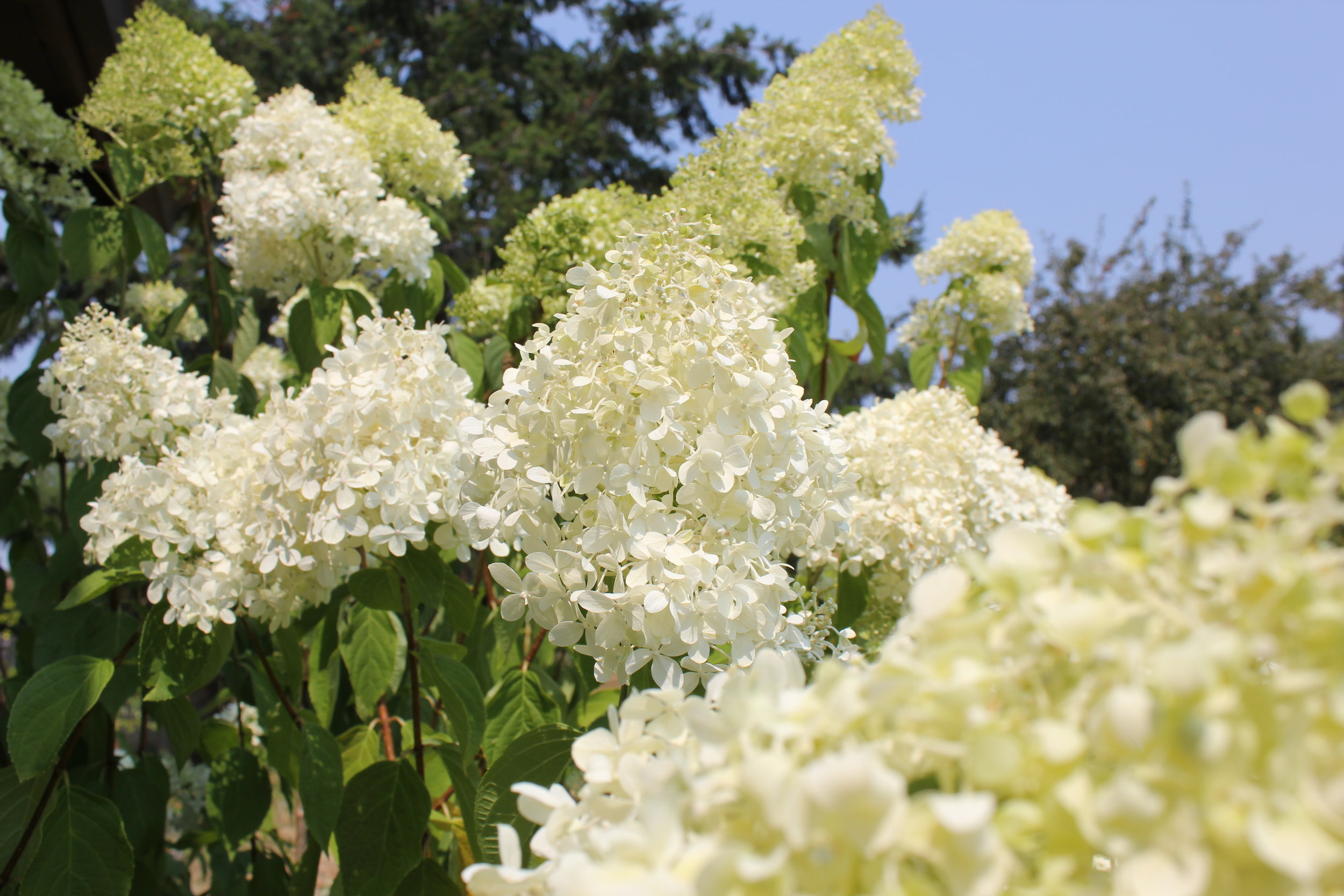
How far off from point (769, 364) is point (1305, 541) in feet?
2.64

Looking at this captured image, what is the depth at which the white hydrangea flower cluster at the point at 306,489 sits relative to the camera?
142 cm

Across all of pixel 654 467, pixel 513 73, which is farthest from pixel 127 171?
pixel 513 73

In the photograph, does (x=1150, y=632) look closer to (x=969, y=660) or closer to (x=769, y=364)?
(x=969, y=660)

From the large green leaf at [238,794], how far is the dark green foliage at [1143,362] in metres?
14.5

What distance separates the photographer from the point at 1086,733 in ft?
1.40

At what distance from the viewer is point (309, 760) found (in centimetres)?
164

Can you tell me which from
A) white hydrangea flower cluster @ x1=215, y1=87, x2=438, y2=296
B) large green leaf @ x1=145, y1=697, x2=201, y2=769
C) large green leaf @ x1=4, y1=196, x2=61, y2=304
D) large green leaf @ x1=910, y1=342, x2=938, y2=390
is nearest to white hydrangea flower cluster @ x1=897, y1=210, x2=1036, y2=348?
large green leaf @ x1=910, y1=342, x2=938, y2=390

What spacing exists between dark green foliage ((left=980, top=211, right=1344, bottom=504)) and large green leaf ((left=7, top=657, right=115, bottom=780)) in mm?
14955

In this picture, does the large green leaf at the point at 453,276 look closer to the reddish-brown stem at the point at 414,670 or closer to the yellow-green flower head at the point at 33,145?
the yellow-green flower head at the point at 33,145

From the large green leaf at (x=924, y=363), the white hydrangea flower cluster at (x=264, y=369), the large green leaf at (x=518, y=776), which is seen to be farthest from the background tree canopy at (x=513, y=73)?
the large green leaf at (x=518, y=776)

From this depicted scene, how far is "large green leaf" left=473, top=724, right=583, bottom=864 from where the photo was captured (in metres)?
1.16

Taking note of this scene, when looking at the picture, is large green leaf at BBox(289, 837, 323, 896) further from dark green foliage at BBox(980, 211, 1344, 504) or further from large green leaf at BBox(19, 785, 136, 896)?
dark green foliage at BBox(980, 211, 1344, 504)

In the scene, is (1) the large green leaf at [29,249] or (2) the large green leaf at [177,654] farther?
(1) the large green leaf at [29,249]

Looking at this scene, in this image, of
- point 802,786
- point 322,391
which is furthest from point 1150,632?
point 322,391
